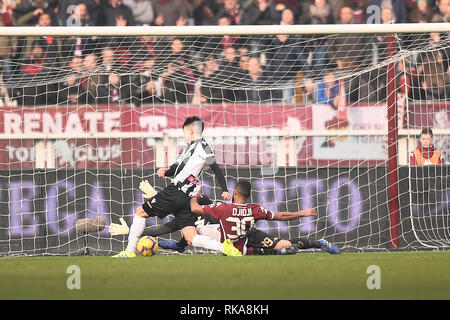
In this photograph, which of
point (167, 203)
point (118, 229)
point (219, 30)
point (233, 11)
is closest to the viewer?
point (167, 203)

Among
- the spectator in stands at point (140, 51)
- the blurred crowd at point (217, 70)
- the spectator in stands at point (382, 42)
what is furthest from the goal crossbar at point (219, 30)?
the spectator in stands at point (140, 51)

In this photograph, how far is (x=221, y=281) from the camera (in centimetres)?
676

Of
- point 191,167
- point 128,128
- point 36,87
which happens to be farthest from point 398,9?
point 191,167

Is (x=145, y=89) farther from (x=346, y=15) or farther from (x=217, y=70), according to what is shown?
(x=346, y=15)

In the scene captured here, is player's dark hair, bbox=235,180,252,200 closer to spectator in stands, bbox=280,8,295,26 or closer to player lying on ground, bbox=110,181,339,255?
player lying on ground, bbox=110,181,339,255

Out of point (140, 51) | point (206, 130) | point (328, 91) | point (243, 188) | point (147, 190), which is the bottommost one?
point (243, 188)

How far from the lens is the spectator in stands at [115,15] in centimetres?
1480

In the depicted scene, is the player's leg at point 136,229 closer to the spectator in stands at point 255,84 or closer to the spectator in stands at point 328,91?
the spectator in stands at point 255,84

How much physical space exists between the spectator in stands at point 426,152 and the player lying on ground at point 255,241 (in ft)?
6.40

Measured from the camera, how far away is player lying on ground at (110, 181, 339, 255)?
9578 mm

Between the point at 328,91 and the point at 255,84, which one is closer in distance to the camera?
the point at 255,84

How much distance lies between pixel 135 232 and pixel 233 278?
3108mm

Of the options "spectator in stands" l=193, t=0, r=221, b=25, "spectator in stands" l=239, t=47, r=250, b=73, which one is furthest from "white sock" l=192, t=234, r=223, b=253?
"spectator in stands" l=193, t=0, r=221, b=25

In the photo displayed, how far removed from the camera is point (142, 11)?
1532cm
